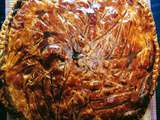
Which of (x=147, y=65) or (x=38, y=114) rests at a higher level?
(x=147, y=65)

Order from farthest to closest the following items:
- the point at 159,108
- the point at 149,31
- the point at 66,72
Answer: the point at 159,108, the point at 149,31, the point at 66,72

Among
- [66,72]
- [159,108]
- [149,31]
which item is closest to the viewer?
[66,72]

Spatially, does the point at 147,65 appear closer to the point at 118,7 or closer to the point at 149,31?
the point at 149,31

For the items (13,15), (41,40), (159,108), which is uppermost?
(13,15)

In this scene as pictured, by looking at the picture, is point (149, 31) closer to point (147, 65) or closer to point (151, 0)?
point (147, 65)

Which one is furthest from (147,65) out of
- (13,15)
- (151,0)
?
(13,15)

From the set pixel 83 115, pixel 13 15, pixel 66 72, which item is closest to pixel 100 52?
pixel 66 72

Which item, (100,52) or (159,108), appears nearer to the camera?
(100,52)
